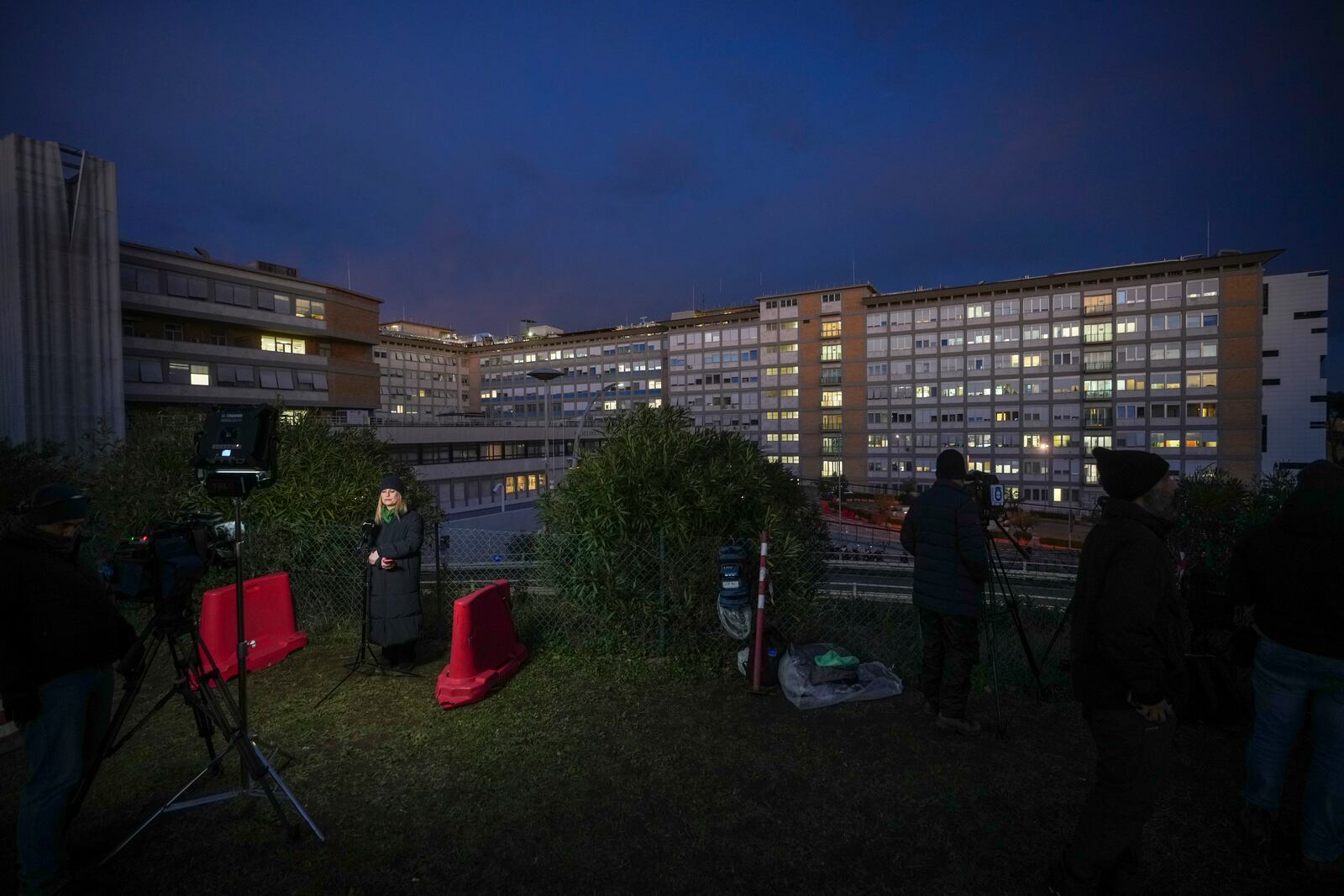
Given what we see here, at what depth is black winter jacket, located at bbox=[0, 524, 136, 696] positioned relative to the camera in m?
2.76

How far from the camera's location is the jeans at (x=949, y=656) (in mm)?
4523

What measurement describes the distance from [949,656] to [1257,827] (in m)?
1.84

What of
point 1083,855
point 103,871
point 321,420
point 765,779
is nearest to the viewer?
point 1083,855

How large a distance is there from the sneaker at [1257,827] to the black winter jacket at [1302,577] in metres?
1.04

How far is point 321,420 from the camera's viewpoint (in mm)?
9961

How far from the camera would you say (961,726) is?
14.8ft

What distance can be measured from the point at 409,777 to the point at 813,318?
76.2 metres

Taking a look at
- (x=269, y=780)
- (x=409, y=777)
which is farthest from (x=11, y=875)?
(x=409, y=777)

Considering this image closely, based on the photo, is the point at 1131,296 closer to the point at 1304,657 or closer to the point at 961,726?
the point at 961,726

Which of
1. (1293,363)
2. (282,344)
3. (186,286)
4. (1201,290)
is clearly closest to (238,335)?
(282,344)

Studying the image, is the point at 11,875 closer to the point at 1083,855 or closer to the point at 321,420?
the point at 1083,855

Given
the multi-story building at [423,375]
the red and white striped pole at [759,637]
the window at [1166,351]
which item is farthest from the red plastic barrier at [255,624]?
the multi-story building at [423,375]

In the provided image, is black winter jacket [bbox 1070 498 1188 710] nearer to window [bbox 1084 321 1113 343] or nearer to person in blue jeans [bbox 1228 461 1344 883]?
person in blue jeans [bbox 1228 461 1344 883]

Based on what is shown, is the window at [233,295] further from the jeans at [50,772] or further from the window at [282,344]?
the jeans at [50,772]
